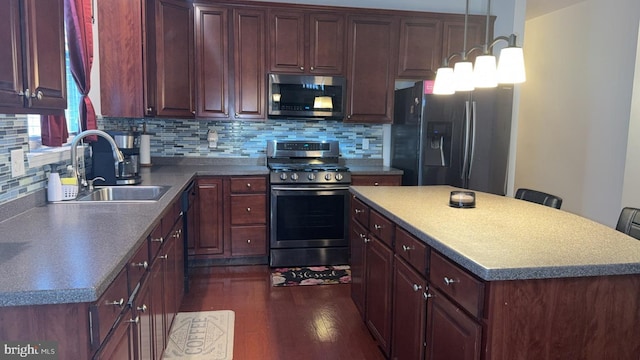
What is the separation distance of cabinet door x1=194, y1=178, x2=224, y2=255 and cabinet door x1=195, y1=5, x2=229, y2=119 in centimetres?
68

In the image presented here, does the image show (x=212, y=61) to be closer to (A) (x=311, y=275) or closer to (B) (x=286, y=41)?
(B) (x=286, y=41)

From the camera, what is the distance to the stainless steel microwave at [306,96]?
4.14 metres

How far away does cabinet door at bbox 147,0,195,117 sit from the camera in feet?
12.1

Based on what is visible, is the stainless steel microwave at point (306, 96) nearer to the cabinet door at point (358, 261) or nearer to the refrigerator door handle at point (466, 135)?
the refrigerator door handle at point (466, 135)

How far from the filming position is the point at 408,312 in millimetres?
2053

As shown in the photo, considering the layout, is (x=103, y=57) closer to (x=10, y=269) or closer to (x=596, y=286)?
(x=10, y=269)

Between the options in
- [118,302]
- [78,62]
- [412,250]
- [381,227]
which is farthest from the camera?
[78,62]

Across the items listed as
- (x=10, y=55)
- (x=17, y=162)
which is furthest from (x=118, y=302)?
(x=17, y=162)

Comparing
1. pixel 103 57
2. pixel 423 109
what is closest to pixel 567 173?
pixel 423 109

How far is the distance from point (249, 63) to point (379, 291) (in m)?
2.56

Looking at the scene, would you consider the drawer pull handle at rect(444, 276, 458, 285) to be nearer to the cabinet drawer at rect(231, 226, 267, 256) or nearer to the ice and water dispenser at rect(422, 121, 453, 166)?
the ice and water dispenser at rect(422, 121, 453, 166)

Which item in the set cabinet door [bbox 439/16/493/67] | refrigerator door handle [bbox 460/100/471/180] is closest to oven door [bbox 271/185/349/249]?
refrigerator door handle [bbox 460/100/471/180]

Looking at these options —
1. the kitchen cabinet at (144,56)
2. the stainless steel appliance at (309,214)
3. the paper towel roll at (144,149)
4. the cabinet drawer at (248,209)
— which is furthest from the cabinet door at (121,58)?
the stainless steel appliance at (309,214)

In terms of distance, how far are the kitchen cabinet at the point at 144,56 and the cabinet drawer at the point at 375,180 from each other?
1.68 m
